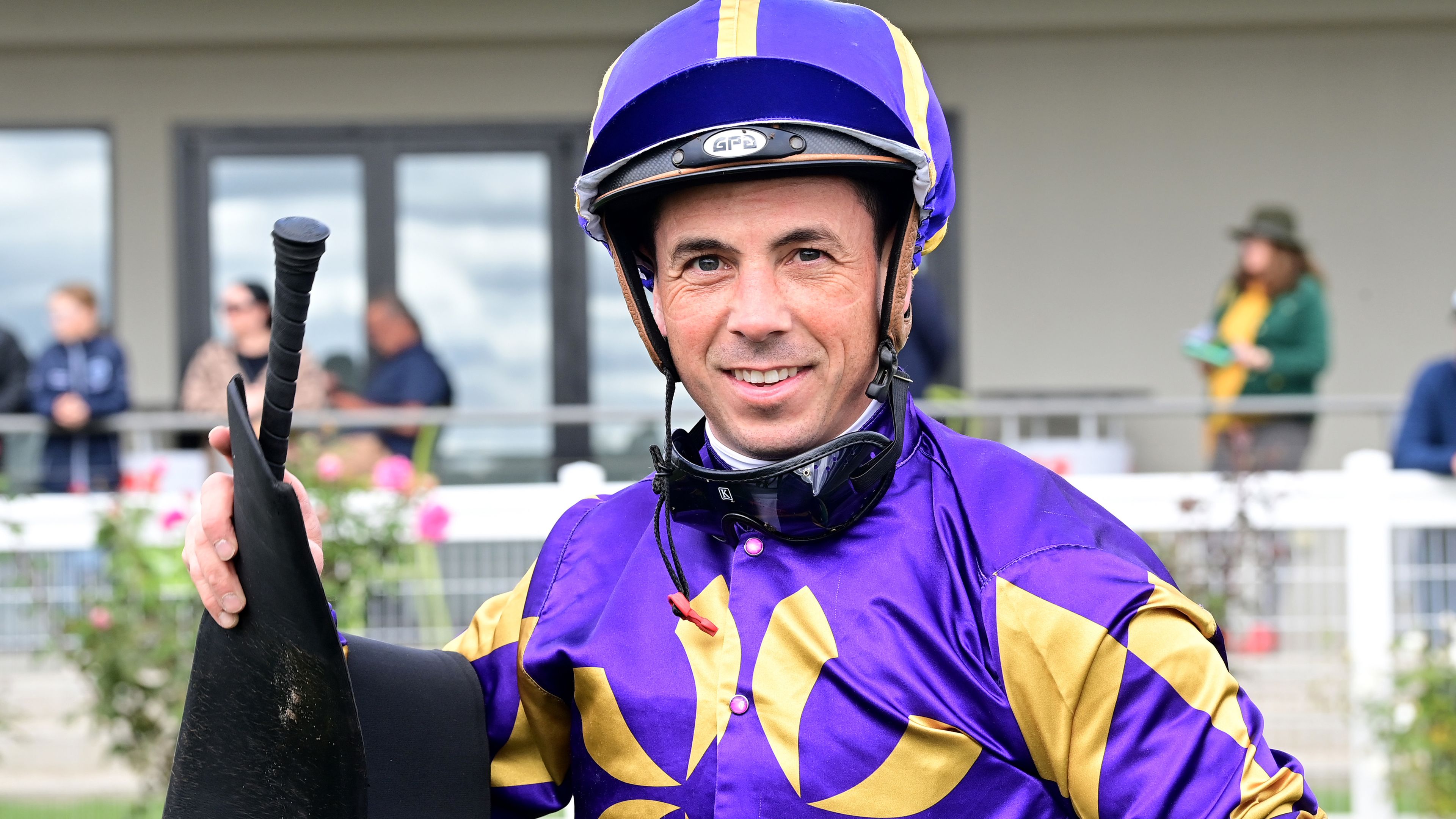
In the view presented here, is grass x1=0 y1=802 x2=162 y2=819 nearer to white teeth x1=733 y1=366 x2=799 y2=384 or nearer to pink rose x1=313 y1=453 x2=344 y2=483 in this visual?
pink rose x1=313 y1=453 x2=344 y2=483

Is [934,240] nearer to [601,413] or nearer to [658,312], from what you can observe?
[658,312]

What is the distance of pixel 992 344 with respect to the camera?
28.5 feet

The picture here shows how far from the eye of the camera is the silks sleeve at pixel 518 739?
1.70 m

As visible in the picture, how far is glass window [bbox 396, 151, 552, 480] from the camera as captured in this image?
832 centimetres

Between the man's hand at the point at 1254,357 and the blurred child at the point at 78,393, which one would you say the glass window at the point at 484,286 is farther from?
the man's hand at the point at 1254,357

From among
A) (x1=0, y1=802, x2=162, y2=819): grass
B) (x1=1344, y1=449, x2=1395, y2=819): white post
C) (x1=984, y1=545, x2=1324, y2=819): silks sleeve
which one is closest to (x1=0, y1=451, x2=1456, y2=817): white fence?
(x1=1344, y1=449, x2=1395, y2=819): white post

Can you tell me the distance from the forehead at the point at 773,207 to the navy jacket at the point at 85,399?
5.01m

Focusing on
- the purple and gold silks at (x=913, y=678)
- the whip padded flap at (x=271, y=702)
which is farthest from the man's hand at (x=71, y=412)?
the whip padded flap at (x=271, y=702)

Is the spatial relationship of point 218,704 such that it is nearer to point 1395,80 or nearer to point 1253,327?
point 1253,327

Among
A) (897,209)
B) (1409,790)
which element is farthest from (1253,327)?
(897,209)

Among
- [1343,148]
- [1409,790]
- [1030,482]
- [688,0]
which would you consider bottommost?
[1409,790]

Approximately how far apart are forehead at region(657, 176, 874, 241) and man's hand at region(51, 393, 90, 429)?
16.6ft

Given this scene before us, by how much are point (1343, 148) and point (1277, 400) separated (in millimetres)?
3302

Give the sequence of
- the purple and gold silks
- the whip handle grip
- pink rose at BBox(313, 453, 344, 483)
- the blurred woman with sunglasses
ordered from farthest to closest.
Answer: the blurred woman with sunglasses → pink rose at BBox(313, 453, 344, 483) → the purple and gold silks → the whip handle grip
